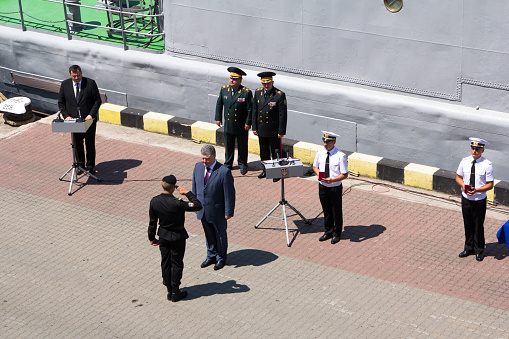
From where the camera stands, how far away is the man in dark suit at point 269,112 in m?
12.2

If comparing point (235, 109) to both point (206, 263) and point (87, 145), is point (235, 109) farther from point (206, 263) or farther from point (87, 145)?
point (206, 263)

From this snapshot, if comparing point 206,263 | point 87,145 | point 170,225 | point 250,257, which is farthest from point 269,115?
point 170,225

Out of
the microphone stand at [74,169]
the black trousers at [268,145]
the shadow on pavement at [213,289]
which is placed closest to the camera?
the shadow on pavement at [213,289]

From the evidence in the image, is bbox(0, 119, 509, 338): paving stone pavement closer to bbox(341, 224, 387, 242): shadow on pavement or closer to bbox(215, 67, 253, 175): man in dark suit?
bbox(341, 224, 387, 242): shadow on pavement

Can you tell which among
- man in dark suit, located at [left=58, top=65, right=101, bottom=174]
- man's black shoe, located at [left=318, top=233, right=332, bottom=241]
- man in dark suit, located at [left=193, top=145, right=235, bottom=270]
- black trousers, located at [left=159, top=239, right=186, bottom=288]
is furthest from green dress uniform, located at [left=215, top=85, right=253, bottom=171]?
black trousers, located at [left=159, top=239, right=186, bottom=288]

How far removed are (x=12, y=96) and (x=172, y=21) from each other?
4.82 metres

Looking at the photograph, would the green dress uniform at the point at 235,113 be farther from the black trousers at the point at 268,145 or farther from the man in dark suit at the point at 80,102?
the man in dark suit at the point at 80,102

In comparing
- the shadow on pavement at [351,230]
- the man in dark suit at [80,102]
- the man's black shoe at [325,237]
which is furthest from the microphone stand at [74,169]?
the man's black shoe at [325,237]

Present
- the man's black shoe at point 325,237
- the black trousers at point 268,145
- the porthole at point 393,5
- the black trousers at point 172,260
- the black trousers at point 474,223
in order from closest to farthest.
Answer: the black trousers at point 172,260, the black trousers at point 474,223, the man's black shoe at point 325,237, the porthole at point 393,5, the black trousers at point 268,145

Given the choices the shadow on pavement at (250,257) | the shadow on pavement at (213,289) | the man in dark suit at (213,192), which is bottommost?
the shadow on pavement at (213,289)

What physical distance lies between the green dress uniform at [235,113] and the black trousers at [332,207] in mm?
2601

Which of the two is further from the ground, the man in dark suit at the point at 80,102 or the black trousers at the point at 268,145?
the man in dark suit at the point at 80,102

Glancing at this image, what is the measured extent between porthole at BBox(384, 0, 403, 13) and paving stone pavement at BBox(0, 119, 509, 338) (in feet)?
9.08

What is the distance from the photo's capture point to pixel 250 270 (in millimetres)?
9992
